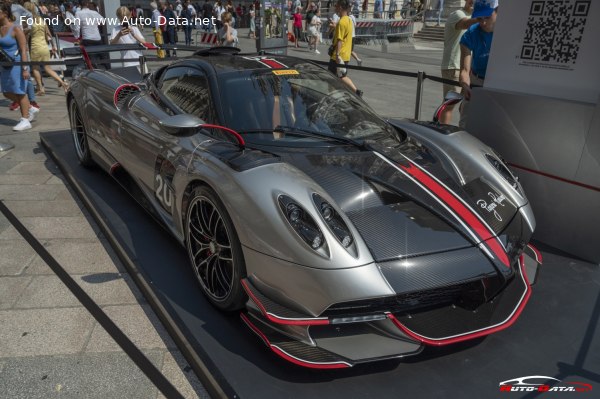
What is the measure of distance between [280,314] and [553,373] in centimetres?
134

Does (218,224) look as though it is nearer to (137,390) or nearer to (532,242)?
(137,390)

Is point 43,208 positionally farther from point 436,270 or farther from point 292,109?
point 436,270

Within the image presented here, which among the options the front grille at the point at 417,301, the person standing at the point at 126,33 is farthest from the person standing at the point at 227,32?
the front grille at the point at 417,301

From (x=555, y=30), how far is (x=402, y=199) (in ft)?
6.48

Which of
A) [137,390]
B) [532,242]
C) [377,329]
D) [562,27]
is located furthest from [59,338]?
[562,27]

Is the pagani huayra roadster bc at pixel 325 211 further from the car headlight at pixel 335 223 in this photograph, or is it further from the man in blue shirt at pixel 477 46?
the man in blue shirt at pixel 477 46

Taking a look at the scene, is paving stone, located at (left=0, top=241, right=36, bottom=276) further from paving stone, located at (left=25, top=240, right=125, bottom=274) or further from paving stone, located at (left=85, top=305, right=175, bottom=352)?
paving stone, located at (left=85, top=305, right=175, bottom=352)

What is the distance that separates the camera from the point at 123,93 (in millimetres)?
3994

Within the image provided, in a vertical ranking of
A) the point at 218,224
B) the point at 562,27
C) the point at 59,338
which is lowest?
the point at 59,338

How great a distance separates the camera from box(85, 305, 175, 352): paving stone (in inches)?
95.9

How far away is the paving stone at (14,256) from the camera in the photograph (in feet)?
10.4

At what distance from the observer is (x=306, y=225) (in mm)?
2145

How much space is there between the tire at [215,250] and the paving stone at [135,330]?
0.32 meters

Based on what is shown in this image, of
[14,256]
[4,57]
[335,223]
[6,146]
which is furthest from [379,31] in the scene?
[335,223]
